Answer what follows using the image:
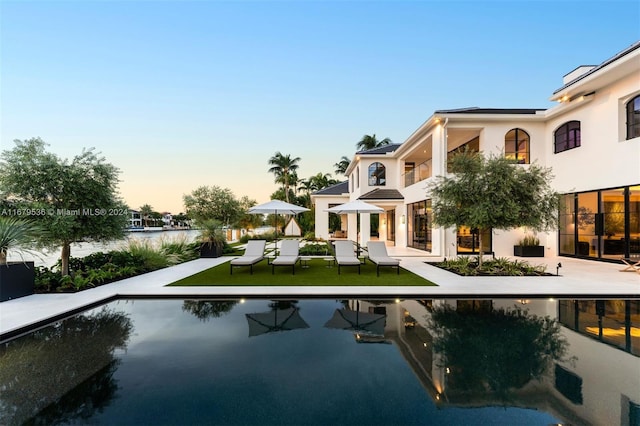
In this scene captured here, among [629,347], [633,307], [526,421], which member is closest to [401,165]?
[633,307]

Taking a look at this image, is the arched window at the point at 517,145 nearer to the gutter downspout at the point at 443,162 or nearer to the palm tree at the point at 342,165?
the gutter downspout at the point at 443,162

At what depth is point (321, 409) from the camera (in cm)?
279

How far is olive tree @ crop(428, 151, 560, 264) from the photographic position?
920 cm

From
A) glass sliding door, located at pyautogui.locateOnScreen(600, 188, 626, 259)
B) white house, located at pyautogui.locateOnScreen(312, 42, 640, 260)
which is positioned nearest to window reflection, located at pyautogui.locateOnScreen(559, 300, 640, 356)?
white house, located at pyautogui.locateOnScreen(312, 42, 640, 260)

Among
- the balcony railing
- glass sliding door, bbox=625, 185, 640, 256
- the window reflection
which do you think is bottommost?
the window reflection

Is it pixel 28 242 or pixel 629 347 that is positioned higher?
pixel 28 242

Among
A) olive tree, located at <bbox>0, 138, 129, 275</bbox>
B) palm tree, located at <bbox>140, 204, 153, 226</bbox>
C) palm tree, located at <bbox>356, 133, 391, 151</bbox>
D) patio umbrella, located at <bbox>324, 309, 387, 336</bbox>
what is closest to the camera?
patio umbrella, located at <bbox>324, 309, 387, 336</bbox>

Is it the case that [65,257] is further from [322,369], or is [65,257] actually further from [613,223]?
[613,223]

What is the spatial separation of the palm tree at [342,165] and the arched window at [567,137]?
31.5 metres

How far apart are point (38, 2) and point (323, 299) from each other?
17722mm

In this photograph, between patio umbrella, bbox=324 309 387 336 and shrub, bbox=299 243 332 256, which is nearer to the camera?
patio umbrella, bbox=324 309 387 336

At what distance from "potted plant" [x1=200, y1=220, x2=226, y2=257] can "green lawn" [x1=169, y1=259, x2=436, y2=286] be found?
11.3 feet

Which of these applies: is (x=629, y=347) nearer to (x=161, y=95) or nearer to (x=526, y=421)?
Result: (x=526, y=421)

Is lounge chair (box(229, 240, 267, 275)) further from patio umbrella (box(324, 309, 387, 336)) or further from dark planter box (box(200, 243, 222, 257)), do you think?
patio umbrella (box(324, 309, 387, 336))
